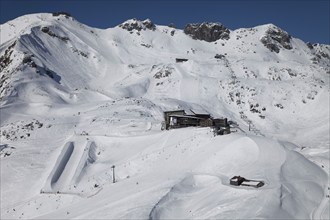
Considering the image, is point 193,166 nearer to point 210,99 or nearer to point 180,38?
point 210,99

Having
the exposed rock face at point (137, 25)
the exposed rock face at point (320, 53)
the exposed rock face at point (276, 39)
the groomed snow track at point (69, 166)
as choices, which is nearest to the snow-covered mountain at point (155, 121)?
the groomed snow track at point (69, 166)

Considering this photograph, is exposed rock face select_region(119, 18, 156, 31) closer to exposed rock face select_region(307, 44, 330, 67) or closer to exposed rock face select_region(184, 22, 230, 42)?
exposed rock face select_region(184, 22, 230, 42)

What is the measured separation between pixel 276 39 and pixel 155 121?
78313 millimetres

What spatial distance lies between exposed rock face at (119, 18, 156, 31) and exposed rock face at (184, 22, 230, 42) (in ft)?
34.4

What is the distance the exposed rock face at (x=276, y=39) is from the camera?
116 metres

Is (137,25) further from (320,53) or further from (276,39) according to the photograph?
(320,53)

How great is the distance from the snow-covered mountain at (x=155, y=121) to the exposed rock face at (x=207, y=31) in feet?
1.26

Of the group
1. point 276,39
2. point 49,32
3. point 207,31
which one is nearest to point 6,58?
point 49,32

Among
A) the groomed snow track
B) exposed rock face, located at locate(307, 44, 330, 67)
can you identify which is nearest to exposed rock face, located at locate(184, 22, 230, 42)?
exposed rock face, located at locate(307, 44, 330, 67)

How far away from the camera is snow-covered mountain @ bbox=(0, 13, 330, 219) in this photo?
2733 centimetres

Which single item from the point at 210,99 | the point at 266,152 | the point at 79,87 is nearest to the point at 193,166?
the point at 266,152

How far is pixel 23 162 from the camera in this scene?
4303 centimetres

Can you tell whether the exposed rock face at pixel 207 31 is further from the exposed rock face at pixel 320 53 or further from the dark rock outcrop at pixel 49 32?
the dark rock outcrop at pixel 49 32

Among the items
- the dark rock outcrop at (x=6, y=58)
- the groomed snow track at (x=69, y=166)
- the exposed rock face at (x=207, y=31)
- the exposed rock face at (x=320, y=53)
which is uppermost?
the exposed rock face at (x=207, y=31)
